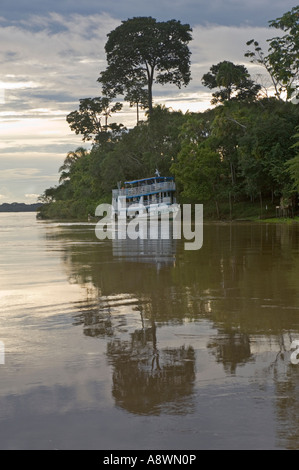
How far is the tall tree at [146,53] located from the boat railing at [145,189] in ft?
33.9

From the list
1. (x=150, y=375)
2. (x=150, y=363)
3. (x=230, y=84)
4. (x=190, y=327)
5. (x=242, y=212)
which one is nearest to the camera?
(x=150, y=375)

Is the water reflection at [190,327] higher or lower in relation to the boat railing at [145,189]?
lower

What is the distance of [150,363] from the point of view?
6.25 metres

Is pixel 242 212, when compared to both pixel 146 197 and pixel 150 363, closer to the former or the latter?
pixel 146 197

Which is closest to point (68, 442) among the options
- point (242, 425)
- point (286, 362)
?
point (242, 425)

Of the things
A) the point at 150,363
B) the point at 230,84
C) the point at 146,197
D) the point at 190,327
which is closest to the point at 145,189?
the point at 146,197

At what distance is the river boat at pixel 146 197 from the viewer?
72.9 meters

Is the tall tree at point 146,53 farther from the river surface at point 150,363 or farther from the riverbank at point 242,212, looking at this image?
the river surface at point 150,363

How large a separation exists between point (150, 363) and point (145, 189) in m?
68.1

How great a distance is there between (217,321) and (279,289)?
3.14 m

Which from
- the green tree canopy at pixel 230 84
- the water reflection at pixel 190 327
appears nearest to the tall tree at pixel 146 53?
the green tree canopy at pixel 230 84

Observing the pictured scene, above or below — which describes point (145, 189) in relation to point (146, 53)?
below

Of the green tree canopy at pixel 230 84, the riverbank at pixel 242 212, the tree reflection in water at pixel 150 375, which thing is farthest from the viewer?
the green tree canopy at pixel 230 84
